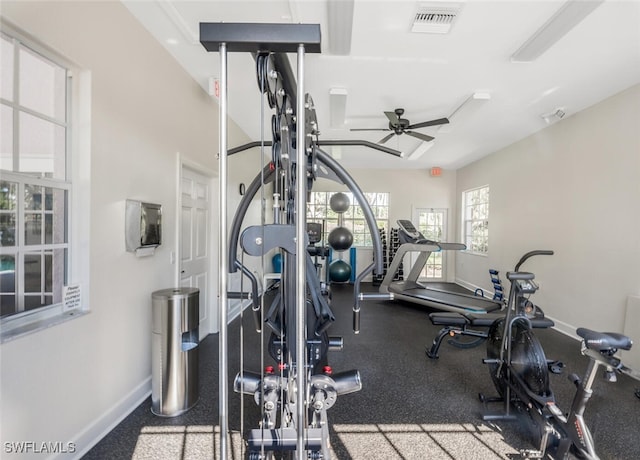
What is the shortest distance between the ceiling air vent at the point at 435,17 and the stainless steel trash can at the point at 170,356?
2670 mm

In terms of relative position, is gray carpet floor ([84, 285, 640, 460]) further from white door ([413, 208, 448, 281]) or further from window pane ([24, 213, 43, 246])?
white door ([413, 208, 448, 281])

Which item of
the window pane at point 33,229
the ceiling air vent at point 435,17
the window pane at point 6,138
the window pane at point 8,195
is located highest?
the ceiling air vent at point 435,17

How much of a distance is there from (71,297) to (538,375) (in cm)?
285

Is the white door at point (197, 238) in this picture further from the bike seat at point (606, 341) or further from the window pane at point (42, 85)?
the bike seat at point (606, 341)

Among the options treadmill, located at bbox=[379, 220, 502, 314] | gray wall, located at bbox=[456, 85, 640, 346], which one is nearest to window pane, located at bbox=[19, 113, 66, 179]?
treadmill, located at bbox=[379, 220, 502, 314]

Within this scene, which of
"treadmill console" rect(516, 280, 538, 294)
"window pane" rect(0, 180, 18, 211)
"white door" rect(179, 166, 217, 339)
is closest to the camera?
"window pane" rect(0, 180, 18, 211)

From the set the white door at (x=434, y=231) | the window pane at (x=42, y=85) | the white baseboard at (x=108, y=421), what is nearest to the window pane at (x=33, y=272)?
the window pane at (x=42, y=85)

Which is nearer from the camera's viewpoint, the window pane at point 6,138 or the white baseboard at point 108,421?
the window pane at point 6,138

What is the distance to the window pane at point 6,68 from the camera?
4.56ft

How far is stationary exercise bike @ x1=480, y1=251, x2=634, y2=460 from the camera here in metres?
1.46

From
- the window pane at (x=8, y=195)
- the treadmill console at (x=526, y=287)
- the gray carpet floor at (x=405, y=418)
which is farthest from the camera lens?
the treadmill console at (x=526, y=287)

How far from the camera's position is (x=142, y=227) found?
2.18 m

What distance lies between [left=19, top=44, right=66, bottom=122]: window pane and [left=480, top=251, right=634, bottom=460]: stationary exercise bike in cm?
311

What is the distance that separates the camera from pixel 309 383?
1299mm
